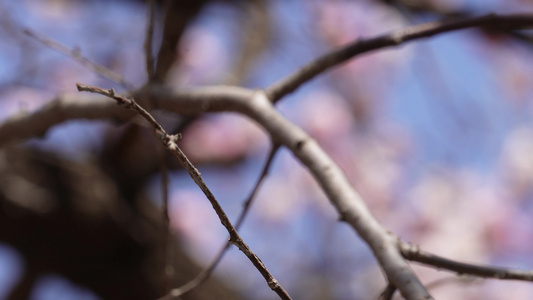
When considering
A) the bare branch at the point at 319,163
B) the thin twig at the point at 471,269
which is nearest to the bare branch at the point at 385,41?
the bare branch at the point at 319,163

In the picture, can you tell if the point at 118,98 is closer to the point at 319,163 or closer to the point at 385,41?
the point at 319,163

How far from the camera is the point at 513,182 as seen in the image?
3.22 meters

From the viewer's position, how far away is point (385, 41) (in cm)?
82

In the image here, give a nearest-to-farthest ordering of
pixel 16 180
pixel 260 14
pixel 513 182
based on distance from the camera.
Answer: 1. pixel 16 180
2. pixel 260 14
3. pixel 513 182

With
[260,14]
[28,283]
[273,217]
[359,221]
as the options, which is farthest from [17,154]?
[273,217]

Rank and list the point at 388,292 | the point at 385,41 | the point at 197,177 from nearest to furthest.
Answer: the point at 197,177, the point at 388,292, the point at 385,41

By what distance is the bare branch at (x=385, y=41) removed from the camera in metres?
0.81

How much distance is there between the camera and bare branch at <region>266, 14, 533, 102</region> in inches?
31.7

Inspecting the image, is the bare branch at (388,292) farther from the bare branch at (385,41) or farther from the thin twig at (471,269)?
the bare branch at (385,41)

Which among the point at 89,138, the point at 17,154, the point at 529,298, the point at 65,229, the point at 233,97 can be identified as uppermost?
the point at 529,298

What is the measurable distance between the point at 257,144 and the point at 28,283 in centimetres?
134

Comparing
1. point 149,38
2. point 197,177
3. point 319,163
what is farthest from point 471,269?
point 149,38

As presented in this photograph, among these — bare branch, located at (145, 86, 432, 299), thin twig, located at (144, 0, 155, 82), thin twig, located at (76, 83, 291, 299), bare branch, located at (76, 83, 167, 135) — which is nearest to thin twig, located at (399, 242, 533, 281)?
bare branch, located at (145, 86, 432, 299)

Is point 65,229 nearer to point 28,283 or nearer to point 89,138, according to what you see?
point 28,283
